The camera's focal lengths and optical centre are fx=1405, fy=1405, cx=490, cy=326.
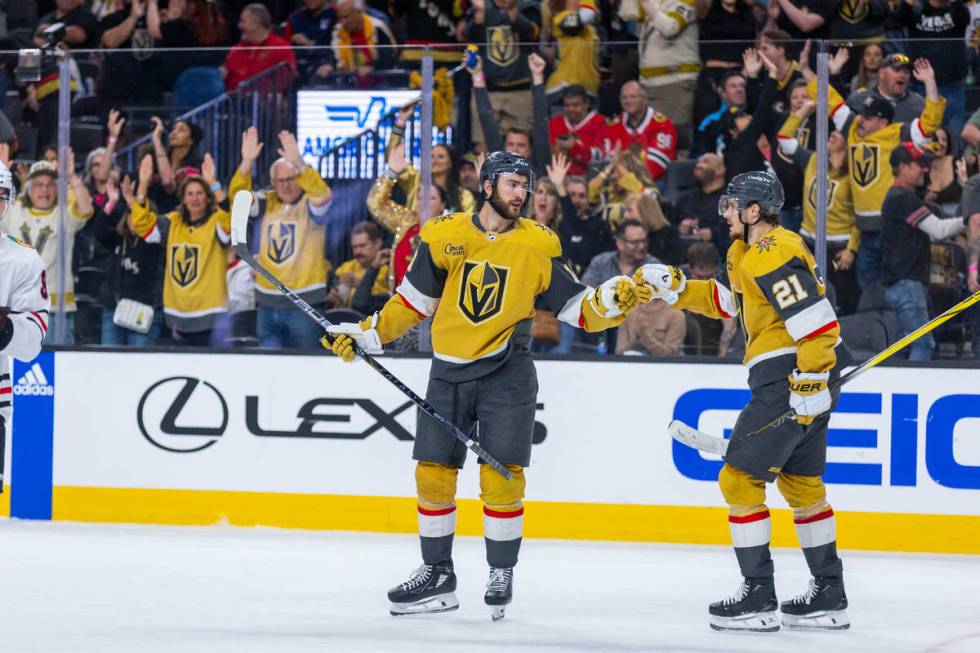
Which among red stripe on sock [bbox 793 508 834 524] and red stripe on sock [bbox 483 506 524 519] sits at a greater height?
red stripe on sock [bbox 793 508 834 524]

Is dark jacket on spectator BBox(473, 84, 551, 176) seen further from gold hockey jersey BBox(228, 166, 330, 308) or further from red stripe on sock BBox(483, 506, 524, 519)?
red stripe on sock BBox(483, 506, 524, 519)

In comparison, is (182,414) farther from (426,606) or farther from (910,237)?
(910,237)

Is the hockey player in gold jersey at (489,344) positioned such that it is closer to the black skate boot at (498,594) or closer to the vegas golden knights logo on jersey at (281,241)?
the black skate boot at (498,594)

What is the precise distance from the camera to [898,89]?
580cm

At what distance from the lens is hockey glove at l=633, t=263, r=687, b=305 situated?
4.45 meters

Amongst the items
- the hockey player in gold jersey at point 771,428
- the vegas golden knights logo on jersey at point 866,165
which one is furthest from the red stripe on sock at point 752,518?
the vegas golden knights logo on jersey at point 866,165

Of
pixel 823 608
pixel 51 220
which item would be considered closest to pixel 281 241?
pixel 51 220

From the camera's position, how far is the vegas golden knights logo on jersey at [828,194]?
5867 millimetres

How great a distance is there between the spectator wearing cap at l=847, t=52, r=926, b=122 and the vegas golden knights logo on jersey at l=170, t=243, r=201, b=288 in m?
3.01

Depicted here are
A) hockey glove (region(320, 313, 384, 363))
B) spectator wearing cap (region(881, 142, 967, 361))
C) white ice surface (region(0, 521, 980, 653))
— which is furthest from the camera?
spectator wearing cap (region(881, 142, 967, 361))

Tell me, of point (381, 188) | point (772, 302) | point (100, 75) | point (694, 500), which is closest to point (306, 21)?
point (100, 75)

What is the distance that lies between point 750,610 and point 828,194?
218cm

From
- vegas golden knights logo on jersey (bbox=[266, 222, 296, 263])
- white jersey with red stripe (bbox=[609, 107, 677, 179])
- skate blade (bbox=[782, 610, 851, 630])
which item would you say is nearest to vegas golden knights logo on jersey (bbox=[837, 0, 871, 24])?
white jersey with red stripe (bbox=[609, 107, 677, 179])

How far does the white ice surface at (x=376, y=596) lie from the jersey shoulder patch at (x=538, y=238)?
1.18 metres
